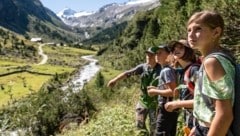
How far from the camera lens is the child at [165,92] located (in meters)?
6.94

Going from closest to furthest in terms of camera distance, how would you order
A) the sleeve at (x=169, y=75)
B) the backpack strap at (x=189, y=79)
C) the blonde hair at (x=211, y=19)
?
the blonde hair at (x=211, y=19)
the backpack strap at (x=189, y=79)
the sleeve at (x=169, y=75)

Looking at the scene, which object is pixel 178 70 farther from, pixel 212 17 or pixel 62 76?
pixel 62 76

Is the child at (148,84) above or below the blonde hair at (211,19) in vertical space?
below

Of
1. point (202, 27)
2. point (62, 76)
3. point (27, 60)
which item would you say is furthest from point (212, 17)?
point (27, 60)

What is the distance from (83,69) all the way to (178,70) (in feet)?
564

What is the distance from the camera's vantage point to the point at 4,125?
7211 mm

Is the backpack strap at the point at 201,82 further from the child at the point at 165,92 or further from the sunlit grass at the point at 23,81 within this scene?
the sunlit grass at the point at 23,81

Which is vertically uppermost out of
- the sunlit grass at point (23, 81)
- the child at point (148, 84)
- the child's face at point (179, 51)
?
the child's face at point (179, 51)

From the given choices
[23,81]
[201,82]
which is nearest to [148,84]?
[201,82]

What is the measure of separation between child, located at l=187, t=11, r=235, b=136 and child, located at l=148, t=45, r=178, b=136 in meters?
2.21

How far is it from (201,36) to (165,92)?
2607mm

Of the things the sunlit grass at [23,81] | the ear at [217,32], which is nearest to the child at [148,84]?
the ear at [217,32]

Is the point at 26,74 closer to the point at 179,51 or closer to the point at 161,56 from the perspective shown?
the point at 161,56

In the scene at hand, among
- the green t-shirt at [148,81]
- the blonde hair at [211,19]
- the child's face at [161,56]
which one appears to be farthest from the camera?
the green t-shirt at [148,81]
